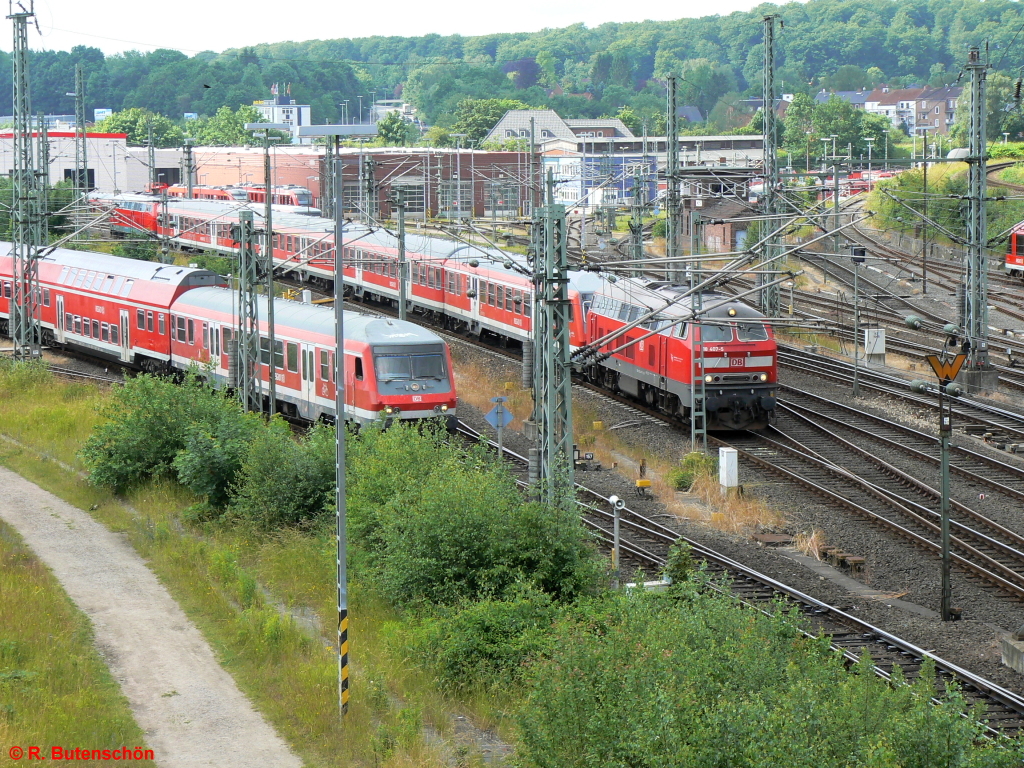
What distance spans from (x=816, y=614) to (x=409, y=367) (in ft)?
39.3

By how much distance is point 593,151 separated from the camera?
112 meters

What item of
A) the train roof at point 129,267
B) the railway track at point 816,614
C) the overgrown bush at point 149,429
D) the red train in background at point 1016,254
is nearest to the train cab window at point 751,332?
the railway track at point 816,614

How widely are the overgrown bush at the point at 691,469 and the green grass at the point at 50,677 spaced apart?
41.5ft

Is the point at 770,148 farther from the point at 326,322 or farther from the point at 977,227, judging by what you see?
the point at 326,322

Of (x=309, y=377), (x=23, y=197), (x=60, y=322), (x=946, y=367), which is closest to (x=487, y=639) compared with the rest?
(x=946, y=367)

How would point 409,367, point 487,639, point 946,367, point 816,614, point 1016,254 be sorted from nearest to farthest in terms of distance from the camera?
point 487,639 < point 816,614 < point 946,367 < point 409,367 < point 1016,254

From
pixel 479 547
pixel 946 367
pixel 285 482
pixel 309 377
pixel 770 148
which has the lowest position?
pixel 285 482

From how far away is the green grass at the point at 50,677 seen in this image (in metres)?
13.3

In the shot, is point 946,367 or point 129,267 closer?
point 946,367

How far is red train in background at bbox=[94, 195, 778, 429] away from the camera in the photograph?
30141 mm

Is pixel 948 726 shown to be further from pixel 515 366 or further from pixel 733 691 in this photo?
pixel 515 366

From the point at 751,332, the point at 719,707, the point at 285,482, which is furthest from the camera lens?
the point at 751,332

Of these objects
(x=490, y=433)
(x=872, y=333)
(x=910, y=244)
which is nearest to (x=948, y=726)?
(x=490, y=433)

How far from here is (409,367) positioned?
28.3 meters
